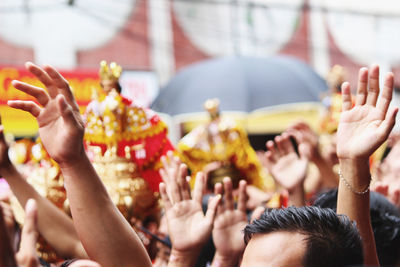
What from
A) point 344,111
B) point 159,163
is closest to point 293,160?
point 159,163

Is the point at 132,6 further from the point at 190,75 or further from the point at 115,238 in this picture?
the point at 115,238

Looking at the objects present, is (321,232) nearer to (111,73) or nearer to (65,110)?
(65,110)

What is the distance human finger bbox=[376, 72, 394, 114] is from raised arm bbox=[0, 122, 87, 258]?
105 centimetres

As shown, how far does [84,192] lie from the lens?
4.85 ft

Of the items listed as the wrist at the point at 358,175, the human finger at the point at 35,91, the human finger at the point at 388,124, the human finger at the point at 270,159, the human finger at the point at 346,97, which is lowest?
the human finger at the point at 270,159

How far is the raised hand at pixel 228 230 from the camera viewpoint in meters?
2.00

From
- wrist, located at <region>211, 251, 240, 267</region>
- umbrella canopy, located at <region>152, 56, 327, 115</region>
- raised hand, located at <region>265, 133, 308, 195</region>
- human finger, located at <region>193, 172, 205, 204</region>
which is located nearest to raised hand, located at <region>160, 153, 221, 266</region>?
human finger, located at <region>193, 172, 205, 204</region>

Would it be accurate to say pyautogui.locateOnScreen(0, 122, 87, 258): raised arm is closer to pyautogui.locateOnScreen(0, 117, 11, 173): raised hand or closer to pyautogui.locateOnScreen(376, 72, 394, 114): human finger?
pyautogui.locateOnScreen(0, 117, 11, 173): raised hand

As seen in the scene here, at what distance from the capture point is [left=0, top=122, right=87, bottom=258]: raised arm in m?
1.96

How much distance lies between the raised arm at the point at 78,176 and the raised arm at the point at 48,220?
0.47 meters

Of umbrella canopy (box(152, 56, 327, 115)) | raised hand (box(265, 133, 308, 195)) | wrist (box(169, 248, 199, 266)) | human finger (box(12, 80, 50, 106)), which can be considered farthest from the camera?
umbrella canopy (box(152, 56, 327, 115))

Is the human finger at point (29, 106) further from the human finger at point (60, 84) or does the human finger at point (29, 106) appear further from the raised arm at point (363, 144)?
the raised arm at point (363, 144)

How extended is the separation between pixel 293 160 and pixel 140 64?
25.7 ft

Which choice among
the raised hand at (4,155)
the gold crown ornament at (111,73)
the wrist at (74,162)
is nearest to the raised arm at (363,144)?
the wrist at (74,162)
